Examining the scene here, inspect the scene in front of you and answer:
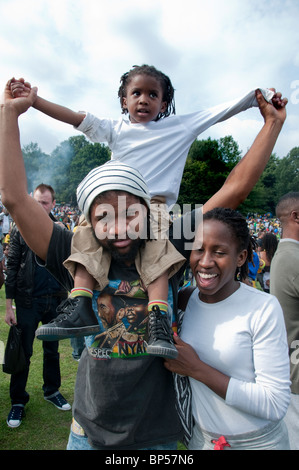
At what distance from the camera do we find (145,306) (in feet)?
5.08

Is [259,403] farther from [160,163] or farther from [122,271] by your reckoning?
[160,163]

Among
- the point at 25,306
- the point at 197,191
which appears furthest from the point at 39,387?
the point at 197,191

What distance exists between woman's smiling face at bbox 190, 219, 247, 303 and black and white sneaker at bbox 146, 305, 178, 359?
28 centimetres

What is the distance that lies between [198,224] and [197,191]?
53.6 metres

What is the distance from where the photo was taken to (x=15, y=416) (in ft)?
12.7

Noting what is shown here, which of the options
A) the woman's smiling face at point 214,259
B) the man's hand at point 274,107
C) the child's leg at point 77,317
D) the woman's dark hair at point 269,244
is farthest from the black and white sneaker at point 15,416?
the woman's dark hair at point 269,244

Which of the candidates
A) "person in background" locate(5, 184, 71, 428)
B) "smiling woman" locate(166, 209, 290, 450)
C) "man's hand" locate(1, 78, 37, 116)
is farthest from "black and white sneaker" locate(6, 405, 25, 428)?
"man's hand" locate(1, 78, 37, 116)

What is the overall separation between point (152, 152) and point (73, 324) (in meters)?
1.13

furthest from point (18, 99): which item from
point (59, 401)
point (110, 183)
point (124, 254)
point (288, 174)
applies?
point (288, 174)

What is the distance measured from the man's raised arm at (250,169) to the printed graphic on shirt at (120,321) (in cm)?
55

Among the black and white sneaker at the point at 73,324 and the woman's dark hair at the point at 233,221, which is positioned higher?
the woman's dark hair at the point at 233,221

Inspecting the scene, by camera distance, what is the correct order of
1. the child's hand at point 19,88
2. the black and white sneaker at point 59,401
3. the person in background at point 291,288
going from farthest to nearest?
the black and white sneaker at point 59,401
the person in background at point 291,288
the child's hand at point 19,88

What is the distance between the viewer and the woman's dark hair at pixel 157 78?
2.31 m

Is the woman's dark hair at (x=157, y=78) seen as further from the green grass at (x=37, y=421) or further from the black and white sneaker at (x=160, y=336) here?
the green grass at (x=37, y=421)
